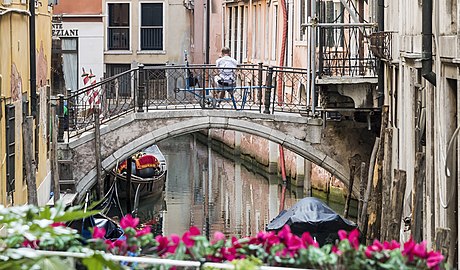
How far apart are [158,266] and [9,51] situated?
8.55m

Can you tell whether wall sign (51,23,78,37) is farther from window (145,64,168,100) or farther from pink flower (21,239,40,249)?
pink flower (21,239,40,249)

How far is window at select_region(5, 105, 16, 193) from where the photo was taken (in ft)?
42.9

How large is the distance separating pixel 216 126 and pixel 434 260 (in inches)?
615

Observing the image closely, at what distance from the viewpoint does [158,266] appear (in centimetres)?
525

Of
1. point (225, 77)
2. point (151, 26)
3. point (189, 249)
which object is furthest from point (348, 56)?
point (151, 26)

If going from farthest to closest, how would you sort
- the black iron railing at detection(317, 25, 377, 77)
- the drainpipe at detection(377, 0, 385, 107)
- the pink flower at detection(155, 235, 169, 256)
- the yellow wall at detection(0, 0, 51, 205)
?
1. the black iron railing at detection(317, 25, 377, 77)
2. the drainpipe at detection(377, 0, 385, 107)
3. the yellow wall at detection(0, 0, 51, 205)
4. the pink flower at detection(155, 235, 169, 256)

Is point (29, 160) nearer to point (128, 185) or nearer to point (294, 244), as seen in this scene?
point (294, 244)

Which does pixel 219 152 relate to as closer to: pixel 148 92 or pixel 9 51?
pixel 148 92

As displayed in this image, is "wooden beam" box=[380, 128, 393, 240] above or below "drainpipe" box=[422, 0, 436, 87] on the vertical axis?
below

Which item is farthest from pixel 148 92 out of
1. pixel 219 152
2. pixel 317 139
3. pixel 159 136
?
pixel 219 152

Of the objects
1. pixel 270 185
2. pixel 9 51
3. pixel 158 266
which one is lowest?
pixel 270 185

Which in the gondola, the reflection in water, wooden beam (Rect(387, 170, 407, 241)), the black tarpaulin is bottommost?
the reflection in water

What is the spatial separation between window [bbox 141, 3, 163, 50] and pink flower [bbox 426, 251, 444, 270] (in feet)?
108

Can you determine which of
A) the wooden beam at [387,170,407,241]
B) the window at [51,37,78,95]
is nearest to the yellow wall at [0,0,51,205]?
the wooden beam at [387,170,407,241]
